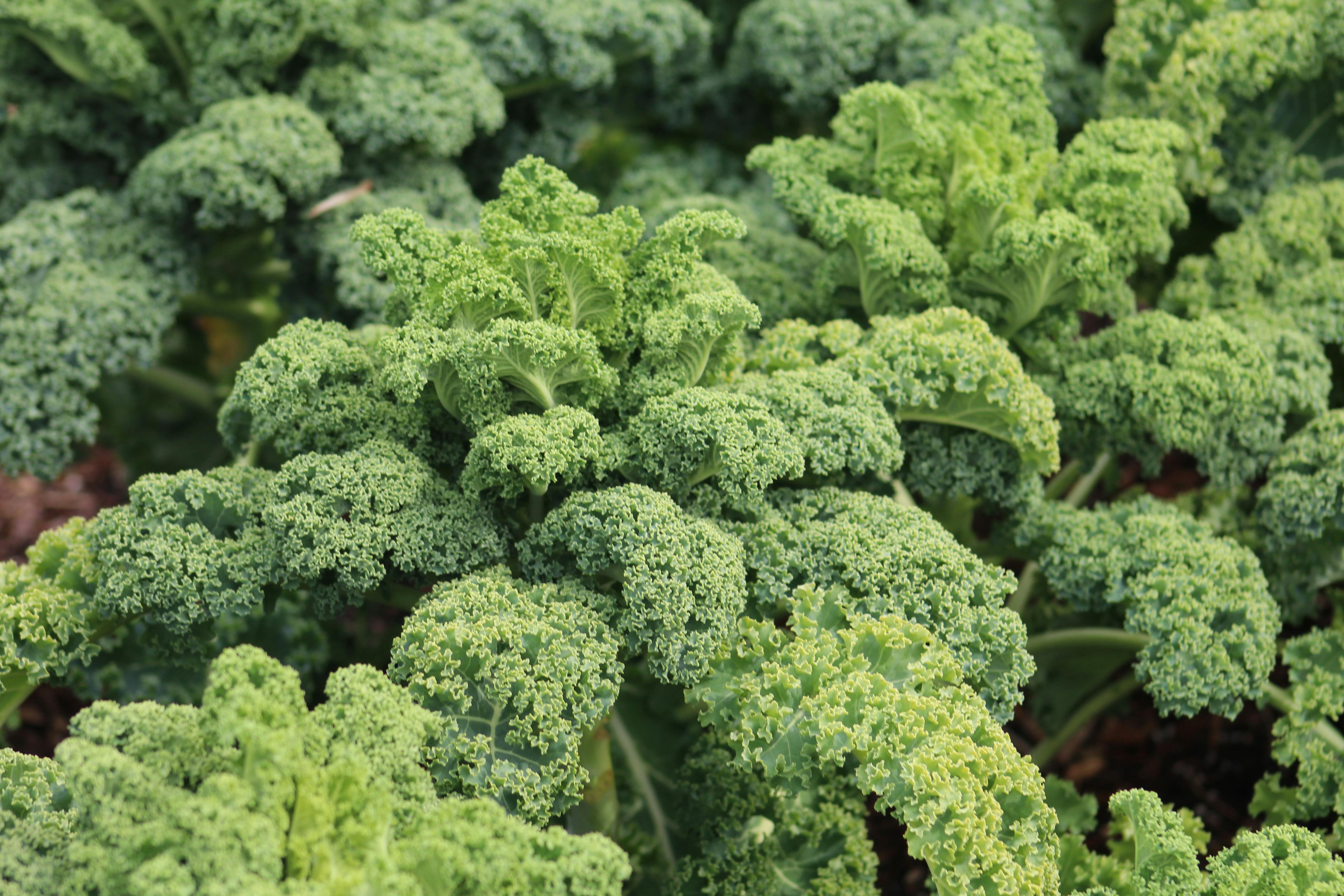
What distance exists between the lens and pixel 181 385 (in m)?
5.22

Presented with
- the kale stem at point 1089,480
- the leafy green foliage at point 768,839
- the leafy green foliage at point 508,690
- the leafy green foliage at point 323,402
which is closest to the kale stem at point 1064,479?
the kale stem at point 1089,480

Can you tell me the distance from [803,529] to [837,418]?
0.98 feet

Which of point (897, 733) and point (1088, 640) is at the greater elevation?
point (897, 733)

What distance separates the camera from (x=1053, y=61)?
4652 mm

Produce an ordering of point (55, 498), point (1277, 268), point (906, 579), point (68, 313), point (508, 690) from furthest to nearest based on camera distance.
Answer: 1. point (55, 498)
2. point (1277, 268)
3. point (68, 313)
4. point (906, 579)
5. point (508, 690)

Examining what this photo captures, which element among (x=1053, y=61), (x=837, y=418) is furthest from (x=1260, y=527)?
(x=1053, y=61)

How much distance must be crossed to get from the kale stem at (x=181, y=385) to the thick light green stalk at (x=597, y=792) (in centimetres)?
276

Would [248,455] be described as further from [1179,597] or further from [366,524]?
[1179,597]

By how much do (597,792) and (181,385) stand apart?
2922 mm

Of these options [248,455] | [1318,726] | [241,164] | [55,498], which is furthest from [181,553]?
[55,498]

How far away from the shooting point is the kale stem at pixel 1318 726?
3.51 meters

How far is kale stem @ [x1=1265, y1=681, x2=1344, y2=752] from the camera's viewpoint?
351cm

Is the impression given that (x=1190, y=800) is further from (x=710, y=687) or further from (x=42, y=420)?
(x=42, y=420)

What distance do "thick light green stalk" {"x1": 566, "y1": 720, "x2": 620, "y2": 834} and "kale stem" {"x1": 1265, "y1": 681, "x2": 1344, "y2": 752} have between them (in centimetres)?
185
